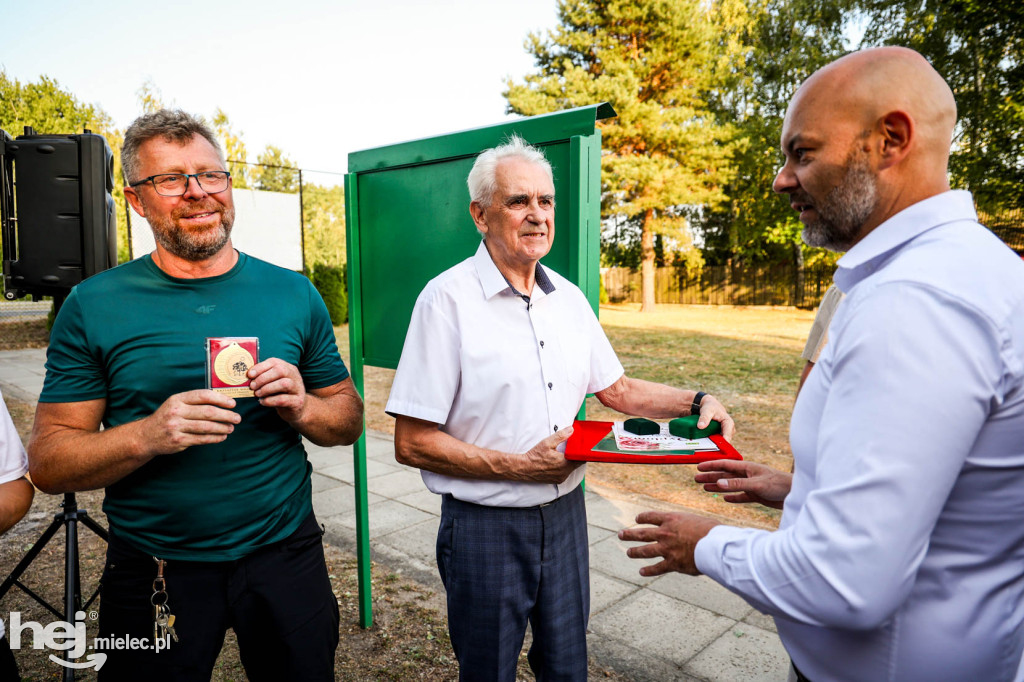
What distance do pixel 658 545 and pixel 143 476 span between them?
4.86 ft

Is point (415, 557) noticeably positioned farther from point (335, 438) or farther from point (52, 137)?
point (52, 137)

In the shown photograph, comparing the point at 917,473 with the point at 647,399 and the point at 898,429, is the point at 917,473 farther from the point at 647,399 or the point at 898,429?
the point at 647,399

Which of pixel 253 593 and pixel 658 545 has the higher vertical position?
pixel 658 545

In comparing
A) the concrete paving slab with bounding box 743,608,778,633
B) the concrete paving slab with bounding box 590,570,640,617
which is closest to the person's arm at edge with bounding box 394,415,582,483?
the concrete paving slab with bounding box 590,570,640,617

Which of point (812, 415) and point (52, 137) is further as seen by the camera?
point (52, 137)

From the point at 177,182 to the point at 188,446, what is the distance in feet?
2.68

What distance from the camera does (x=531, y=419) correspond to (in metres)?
2.06

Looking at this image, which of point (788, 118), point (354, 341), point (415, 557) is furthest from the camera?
point (415, 557)

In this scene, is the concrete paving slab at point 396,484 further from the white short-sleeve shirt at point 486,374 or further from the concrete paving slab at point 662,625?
the white short-sleeve shirt at point 486,374

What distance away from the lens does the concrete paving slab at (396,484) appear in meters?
5.49

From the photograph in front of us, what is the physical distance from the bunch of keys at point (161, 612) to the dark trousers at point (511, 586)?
0.83m

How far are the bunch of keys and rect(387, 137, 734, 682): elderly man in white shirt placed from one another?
0.77 meters

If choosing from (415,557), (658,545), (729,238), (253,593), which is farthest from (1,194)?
(729,238)

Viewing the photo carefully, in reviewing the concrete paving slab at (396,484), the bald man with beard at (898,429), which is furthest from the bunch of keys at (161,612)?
the concrete paving slab at (396,484)
